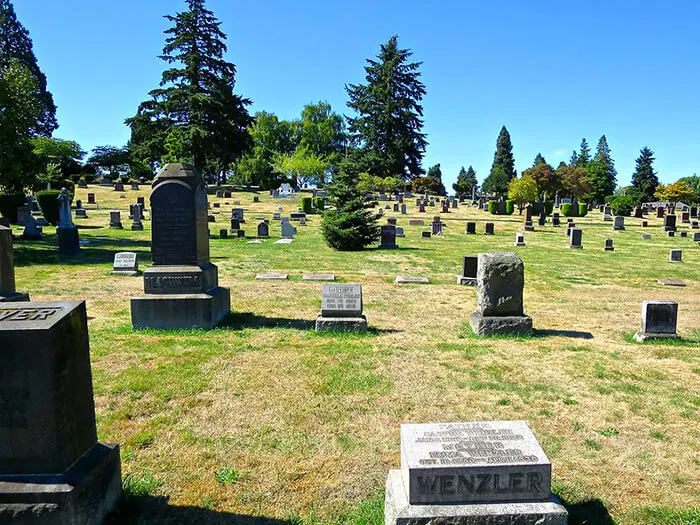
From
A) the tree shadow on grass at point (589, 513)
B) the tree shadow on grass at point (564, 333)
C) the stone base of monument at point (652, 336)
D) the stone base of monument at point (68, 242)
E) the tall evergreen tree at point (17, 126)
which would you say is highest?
the tall evergreen tree at point (17, 126)

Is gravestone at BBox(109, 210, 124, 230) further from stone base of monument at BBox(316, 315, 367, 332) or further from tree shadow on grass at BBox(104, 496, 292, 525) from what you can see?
tree shadow on grass at BBox(104, 496, 292, 525)

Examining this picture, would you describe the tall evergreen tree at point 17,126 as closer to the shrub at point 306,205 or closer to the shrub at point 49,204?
the shrub at point 49,204

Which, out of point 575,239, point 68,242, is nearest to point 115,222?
point 68,242

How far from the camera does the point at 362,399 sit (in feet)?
18.8

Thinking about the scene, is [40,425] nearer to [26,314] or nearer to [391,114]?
[26,314]

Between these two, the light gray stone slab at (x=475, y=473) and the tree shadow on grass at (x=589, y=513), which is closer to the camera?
the light gray stone slab at (x=475, y=473)

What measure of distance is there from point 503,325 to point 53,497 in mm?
7182

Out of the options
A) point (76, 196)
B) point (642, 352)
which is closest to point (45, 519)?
point (642, 352)

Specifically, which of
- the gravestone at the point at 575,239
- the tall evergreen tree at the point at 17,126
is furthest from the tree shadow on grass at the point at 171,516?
the gravestone at the point at 575,239

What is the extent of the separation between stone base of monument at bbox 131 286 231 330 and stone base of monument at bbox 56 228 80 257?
12031 mm

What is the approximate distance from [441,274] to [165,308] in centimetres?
963

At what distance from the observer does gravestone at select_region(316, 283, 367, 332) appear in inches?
336

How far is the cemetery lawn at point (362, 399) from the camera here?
154 inches

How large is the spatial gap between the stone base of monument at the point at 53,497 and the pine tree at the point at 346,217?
1833 centimetres
